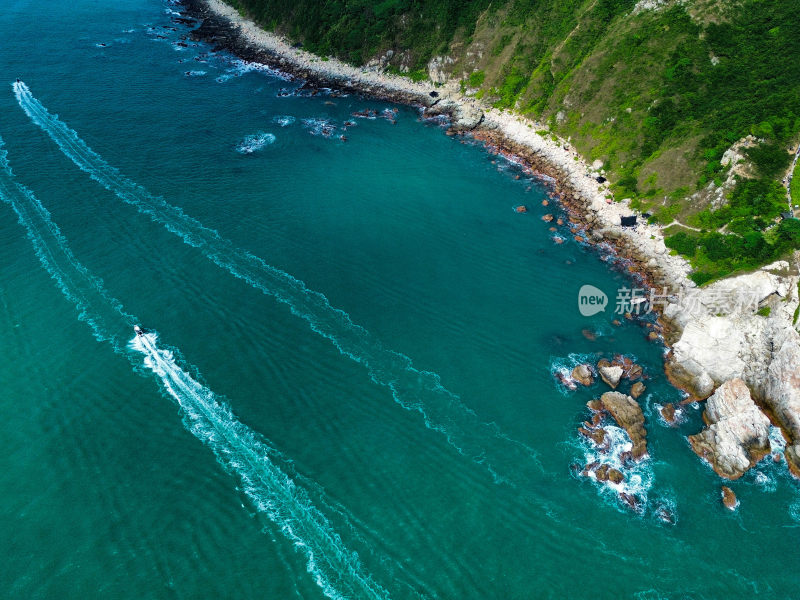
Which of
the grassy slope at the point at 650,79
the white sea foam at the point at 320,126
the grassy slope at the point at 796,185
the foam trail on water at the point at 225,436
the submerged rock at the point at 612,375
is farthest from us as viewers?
the white sea foam at the point at 320,126

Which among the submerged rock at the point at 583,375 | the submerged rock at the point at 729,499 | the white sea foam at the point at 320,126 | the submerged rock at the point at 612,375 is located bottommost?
the submerged rock at the point at 729,499

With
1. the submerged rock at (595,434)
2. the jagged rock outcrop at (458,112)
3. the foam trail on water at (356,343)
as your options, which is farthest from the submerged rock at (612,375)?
the jagged rock outcrop at (458,112)

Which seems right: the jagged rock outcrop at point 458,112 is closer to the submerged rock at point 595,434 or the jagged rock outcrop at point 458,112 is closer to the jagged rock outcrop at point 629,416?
the jagged rock outcrop at point 629,416

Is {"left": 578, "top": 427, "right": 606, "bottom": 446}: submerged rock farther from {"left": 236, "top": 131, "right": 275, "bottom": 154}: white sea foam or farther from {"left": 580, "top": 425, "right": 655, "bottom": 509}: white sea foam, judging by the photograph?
{"left": 236, "top": 131, "right": 275, "bottom": 154}: white sea foam

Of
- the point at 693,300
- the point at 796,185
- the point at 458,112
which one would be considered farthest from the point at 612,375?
the point at 458,112

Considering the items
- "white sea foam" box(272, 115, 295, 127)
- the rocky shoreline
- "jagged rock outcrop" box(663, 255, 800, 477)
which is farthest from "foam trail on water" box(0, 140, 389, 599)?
"white sea foam" box(272, 115, 295, 127)

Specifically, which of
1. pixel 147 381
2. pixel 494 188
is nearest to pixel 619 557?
pixel 147 381

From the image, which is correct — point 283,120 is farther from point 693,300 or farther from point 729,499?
point 729,499
